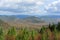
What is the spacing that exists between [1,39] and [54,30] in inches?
856

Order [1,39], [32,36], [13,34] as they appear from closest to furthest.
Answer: [1,39]
[13,34]
[32,36]

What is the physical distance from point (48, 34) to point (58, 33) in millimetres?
4541

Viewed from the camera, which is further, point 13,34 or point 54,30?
point 54,30

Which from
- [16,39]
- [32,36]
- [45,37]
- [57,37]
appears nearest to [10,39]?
[16,39]

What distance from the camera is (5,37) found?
190 feet

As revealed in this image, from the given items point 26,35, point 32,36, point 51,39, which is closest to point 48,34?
point 51,39

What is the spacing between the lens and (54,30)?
69125 millimetres

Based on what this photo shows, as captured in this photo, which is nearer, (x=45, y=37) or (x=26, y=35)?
(x=26, y=35)

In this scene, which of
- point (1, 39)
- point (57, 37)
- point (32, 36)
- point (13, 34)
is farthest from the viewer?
point (57, 37)

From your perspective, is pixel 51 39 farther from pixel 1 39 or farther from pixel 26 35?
pixel 1 39

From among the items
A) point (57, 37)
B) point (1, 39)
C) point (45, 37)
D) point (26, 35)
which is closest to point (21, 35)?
point (26, 35)

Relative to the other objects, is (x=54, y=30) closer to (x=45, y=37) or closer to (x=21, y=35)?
(x=45, y=37)

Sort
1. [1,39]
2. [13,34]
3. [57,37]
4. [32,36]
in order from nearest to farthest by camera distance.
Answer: [1,39]
[13,34]
[32,36]
[57,37]

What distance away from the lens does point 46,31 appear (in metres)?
67.8
